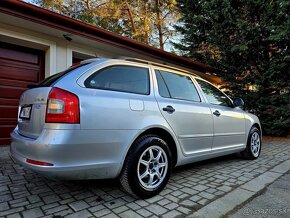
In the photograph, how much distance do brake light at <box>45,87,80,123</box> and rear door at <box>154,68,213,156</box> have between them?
3.51ft

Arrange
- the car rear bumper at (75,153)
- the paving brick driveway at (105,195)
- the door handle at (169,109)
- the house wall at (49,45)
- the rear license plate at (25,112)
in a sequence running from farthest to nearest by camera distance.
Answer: the house wall at (49,45) < the door handle at (169,109) < the rear license plate at (25,112) < the paving brick driveway at (105,195) < the car rear bumper at (75,153)

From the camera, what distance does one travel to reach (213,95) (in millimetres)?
4039

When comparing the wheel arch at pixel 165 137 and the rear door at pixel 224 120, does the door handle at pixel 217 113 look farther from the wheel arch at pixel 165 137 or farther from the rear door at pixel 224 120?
the wheel arch at pixel 165 137

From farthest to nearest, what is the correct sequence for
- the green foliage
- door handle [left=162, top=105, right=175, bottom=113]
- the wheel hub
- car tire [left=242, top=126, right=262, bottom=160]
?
the green foliage, car tire [left=242, top=126, right=262, bottom=160], door handle [left=162, top=105, right=175, bottom=113], the wheel hub

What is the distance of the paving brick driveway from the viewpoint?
7.67 feet

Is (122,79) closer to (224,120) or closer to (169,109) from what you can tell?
(169,109)

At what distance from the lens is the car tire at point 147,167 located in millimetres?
2514

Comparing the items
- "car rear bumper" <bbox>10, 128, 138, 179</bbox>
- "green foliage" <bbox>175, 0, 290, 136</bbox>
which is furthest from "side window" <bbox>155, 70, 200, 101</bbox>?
"green foliage" <bbox>175, 0, 290, 136</bbox>

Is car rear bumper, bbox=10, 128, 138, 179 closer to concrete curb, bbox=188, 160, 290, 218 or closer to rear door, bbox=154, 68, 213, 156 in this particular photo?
rear door, bbox=154, 68, 213, 156

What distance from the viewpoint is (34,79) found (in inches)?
232

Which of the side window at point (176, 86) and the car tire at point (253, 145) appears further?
the car tire at point (253, 145)

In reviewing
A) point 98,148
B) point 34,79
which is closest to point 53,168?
point 98,148

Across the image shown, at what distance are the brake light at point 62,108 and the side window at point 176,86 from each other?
1189mm

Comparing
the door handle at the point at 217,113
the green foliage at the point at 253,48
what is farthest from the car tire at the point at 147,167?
the green foliage at the point at 253,48
